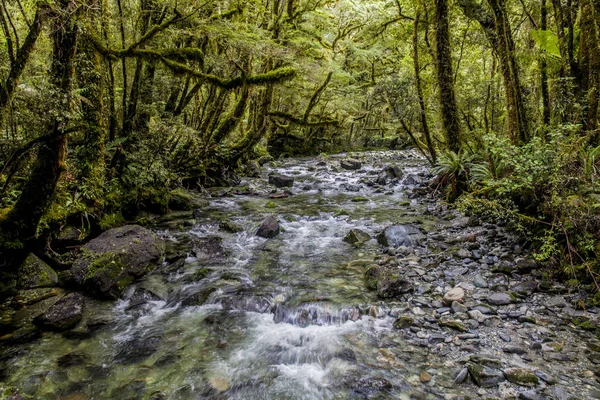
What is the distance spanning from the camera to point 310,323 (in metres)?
4.95

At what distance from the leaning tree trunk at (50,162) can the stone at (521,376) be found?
635 centimetres

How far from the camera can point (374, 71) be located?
23.3 metres

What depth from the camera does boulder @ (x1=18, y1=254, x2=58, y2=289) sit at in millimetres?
5344

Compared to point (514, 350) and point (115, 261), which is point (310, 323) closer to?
point (514, 350)

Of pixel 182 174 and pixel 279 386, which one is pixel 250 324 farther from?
pixel 182 174

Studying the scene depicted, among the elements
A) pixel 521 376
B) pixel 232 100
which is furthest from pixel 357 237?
pixel 232 100

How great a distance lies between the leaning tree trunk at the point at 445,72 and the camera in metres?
9.67

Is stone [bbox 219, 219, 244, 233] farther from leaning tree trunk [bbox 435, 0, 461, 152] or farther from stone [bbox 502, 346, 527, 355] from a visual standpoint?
leaning tree trunk [bbox 435, 0, 461, 152]

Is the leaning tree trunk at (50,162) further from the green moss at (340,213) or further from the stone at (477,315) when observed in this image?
the green moss at (340,213)

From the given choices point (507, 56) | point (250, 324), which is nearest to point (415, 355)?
point (250, 324)

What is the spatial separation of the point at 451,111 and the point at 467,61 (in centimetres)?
769

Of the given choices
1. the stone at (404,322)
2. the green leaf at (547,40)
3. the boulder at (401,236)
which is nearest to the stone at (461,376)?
the stone at (404,322)

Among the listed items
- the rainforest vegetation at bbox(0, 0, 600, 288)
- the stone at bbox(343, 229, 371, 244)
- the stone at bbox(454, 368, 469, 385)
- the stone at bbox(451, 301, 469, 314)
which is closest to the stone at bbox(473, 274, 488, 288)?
the stone at bbox(451, 301, 469, 314)

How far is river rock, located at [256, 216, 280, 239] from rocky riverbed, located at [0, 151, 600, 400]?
23.4 inches
